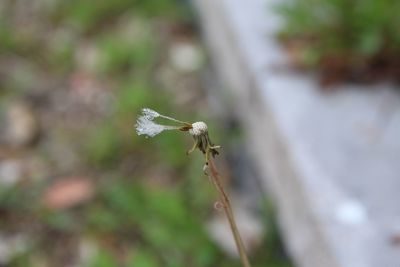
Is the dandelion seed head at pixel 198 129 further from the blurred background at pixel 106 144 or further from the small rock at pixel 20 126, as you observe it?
the small rock at pixel 20 126

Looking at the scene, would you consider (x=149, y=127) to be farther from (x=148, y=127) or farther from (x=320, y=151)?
(x=320, y=151)

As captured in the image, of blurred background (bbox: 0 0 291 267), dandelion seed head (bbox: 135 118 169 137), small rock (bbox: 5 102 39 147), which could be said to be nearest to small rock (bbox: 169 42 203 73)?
blurred background (bbox: 0 0 291 267)

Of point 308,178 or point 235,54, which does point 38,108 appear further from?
point 308,178

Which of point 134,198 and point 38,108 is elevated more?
point 38,108

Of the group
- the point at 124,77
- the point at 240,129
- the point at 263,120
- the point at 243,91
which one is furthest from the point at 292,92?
the point at 124,77

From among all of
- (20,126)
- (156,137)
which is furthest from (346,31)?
(20,126)

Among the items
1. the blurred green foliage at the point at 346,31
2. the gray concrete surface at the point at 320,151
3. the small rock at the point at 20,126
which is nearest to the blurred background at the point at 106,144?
the small rock at the point at 20,126

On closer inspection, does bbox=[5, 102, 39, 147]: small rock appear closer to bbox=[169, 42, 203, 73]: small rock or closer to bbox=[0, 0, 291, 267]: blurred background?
bbox=[0, 0, 291, 267]: blurred background
